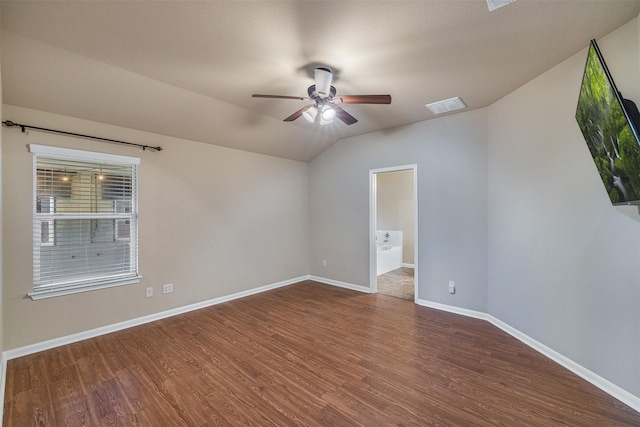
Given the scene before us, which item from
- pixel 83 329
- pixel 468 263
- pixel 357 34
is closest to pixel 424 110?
pixel 357 34

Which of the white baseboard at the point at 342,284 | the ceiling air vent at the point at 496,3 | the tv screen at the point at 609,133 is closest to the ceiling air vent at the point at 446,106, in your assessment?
the tv screen at the point at 609,133

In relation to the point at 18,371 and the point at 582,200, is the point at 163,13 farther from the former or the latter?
the point at 582,200

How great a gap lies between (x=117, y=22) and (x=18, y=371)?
2994 mm

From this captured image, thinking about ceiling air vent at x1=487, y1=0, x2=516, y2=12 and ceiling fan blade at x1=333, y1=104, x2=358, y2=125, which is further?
ceiling fan blade at x1=333, y1=104, x2=358, y2=125

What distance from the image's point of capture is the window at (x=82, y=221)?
2.68m

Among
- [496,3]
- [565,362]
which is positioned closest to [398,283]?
[565,362]

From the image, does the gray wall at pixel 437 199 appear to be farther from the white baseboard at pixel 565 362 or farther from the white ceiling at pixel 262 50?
the white ceiling at pixel 262 50

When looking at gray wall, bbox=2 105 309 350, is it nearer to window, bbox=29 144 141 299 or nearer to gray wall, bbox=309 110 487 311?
window, bbox=29 144 141 299

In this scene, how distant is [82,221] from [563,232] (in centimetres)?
482

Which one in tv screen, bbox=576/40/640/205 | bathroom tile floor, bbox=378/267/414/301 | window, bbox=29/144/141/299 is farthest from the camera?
bathroom tile floor, bbox=378/267/414/301

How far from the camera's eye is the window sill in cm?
263

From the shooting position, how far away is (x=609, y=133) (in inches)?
67.2

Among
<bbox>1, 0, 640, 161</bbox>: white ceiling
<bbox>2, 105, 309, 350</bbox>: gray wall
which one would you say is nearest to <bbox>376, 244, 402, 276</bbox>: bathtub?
<bbox>2, 105, 309, 350</bbox>: gray wall

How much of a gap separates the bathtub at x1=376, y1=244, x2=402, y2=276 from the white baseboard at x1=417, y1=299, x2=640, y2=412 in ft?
6.91
